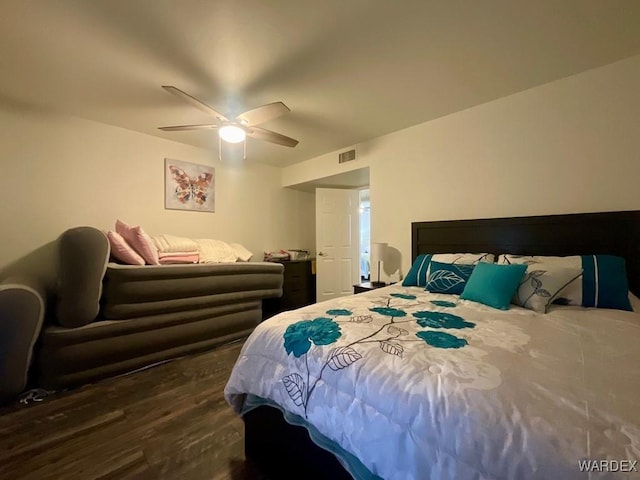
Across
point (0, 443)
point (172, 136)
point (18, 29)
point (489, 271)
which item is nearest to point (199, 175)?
point (172, 136)

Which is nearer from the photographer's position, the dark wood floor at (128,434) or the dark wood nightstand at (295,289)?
the dark wood floor at (128,434)

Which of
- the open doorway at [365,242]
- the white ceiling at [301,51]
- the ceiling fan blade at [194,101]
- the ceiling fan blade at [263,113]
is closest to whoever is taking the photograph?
the white ceiling at [301,51]

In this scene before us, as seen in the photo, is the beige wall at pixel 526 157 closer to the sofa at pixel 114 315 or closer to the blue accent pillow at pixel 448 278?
the blue accent pillow at pixel 448 278

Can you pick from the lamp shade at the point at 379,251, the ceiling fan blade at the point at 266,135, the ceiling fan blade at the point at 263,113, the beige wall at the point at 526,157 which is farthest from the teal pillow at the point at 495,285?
the ceiling fan blade at the point at 266,135

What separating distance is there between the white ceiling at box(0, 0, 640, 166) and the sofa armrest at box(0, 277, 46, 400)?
1.65 m

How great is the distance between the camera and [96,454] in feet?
4.65

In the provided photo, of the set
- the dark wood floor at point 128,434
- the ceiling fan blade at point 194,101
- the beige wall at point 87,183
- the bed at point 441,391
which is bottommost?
the dark wood floor at point 128,434

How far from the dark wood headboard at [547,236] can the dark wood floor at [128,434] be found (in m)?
2.43

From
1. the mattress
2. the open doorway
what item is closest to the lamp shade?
the mattress

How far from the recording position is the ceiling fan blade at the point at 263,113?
2.08 m

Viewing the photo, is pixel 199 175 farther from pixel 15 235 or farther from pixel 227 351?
pixel 227 351

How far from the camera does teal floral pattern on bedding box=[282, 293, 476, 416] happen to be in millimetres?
1039

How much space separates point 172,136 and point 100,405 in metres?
2.86

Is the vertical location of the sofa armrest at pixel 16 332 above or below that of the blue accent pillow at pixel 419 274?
below
